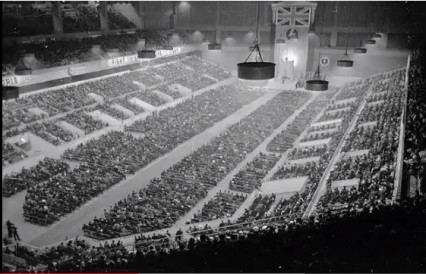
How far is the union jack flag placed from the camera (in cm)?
2848

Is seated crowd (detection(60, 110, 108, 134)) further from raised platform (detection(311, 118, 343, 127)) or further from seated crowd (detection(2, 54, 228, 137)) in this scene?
raised platform (detection(311, 118, 343, 127))

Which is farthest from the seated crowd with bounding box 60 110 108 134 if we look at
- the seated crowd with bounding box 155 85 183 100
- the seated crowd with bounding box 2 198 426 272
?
the seated crowd with bounding box 2 198 426 272

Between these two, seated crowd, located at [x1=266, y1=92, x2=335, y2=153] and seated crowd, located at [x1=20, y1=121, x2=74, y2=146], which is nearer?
seated crowd, located at [x1=20, y1=121, x2=74, y2=146]

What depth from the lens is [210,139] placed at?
1753cm

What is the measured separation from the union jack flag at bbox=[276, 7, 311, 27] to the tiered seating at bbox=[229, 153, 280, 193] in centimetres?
1620

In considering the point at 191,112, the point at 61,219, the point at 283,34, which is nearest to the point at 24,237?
the point at 61,219

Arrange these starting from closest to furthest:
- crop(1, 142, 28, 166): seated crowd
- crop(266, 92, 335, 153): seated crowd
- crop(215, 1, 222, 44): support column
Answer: crop(1, 142, 28, 166): seated crowd
crop(266, 92, 335, 153): seated crowd
crop(215, 1, 222, 44): support column

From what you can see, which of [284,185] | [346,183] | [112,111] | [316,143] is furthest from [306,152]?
[112,111]

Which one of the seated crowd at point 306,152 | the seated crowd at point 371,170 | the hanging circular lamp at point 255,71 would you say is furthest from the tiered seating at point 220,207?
the hanging circular lamp at point 255,71

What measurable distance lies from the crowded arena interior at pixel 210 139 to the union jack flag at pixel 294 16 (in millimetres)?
123

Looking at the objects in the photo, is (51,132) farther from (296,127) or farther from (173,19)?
(173,19)

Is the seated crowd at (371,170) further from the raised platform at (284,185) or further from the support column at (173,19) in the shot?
the support column at (173,19)

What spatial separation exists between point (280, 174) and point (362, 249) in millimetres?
7250

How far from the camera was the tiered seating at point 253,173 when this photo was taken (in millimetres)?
12705
